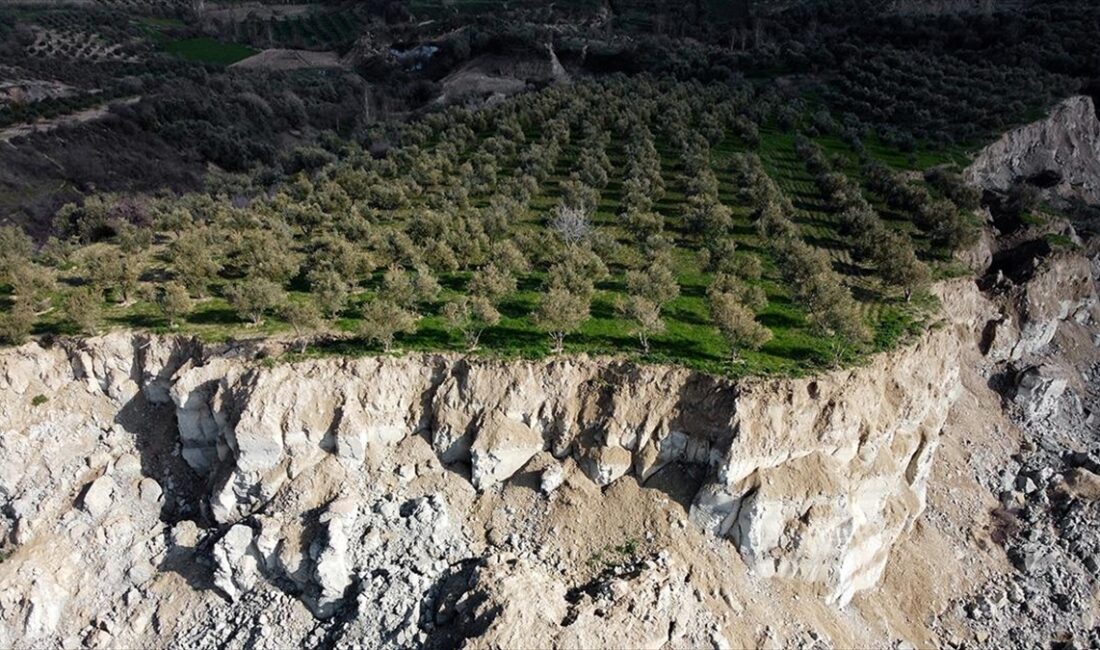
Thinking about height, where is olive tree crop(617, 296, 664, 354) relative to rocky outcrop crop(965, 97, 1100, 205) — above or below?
below

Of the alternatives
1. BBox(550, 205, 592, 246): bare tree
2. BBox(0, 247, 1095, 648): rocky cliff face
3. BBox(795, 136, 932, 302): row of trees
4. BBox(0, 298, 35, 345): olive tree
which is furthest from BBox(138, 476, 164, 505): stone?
BBox(795, 136, 932, 302): row of trees

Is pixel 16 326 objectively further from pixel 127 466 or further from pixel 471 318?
pixel 471 318

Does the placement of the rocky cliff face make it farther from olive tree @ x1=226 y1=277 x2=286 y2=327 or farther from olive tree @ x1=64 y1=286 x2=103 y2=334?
olive tree @ x1=226 y1=277 x2=286 y2=327

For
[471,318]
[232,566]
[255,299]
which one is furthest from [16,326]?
[471,318]

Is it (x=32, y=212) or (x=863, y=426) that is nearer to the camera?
(x=863, y=426)

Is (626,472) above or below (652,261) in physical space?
below

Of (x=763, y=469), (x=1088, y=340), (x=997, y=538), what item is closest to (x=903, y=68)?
(x=1088, y=340)

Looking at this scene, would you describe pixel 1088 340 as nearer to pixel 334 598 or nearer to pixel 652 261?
pixel 652 261

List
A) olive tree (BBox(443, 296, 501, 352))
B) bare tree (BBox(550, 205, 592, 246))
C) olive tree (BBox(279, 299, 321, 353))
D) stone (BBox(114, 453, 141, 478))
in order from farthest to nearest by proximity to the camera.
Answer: bare tree (BBox(550, 205, 592, 246)) < olive tree (BBox(443, 296, 501, 352)) < olive tree (BBox(279, 299, 321, 353)) < stone (BBox(114, 453, 141, 478))
